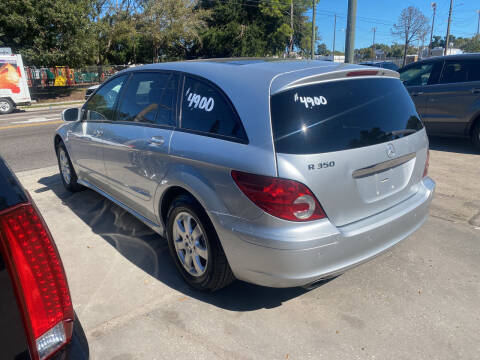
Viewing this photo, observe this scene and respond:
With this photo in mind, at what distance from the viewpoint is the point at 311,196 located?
231 cm

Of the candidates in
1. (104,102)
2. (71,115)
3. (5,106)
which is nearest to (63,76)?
(5,106)

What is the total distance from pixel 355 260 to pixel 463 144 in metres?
6.53

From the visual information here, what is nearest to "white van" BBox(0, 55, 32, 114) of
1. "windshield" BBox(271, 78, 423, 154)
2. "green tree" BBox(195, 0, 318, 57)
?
"windshield" BBox(271, 78, 423, 154)

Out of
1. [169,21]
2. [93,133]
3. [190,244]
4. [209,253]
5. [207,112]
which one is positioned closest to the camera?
[209,253]

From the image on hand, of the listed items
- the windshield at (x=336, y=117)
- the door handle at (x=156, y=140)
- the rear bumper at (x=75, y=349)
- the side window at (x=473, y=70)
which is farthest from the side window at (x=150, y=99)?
the side window at (x=473, y=70)

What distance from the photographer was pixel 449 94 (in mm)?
7109

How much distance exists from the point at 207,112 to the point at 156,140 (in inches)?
22.6

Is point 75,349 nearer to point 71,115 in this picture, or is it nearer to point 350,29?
point 71,115

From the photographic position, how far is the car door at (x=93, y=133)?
13.4ft

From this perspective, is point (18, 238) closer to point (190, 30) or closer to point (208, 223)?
point (208, 223)

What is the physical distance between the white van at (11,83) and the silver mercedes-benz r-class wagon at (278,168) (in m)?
18.0

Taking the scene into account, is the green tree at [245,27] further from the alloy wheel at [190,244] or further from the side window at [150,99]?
the alloy wheel at [190,244]

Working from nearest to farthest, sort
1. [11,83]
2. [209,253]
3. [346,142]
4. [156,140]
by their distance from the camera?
1. [346,142]
2. [209,253]
3. [156,140]
4. [11,83]

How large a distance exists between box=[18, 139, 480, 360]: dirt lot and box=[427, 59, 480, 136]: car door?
3652 mm
